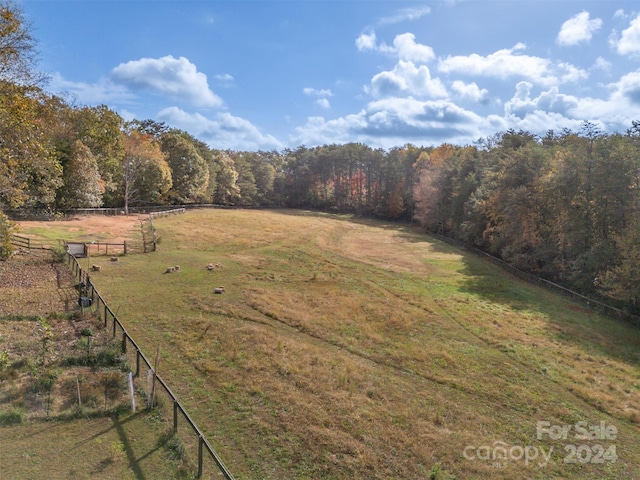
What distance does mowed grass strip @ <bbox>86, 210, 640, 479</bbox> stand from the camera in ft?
40.9

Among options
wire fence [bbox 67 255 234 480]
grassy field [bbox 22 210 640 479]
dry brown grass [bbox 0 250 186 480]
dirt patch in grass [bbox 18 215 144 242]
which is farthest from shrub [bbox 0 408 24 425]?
dirt patch in grass [bbox 18 215 144 242]

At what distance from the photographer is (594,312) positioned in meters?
30.4

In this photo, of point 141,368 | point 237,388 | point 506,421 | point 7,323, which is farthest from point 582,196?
point 7,323

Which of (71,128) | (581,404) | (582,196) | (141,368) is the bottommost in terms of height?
(581,404)

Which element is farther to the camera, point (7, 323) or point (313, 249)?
point (313, 249)

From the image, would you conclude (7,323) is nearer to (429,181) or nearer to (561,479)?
(561,479)

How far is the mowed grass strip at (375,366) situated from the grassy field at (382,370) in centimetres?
8

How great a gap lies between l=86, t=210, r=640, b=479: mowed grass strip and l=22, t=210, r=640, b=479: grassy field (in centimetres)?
8

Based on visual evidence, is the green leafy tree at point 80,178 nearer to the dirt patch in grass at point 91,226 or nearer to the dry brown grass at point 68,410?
the dirt patch in grass at point 91,226

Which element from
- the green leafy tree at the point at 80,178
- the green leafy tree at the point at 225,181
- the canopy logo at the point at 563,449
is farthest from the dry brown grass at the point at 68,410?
the green leafy tree at the point at 225,181

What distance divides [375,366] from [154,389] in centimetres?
980

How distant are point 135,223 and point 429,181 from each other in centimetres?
5256

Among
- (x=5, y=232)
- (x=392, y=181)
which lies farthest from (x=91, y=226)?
(x=392, y=181)

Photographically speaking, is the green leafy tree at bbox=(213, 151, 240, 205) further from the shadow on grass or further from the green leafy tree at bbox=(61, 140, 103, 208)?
the shadow on grass
